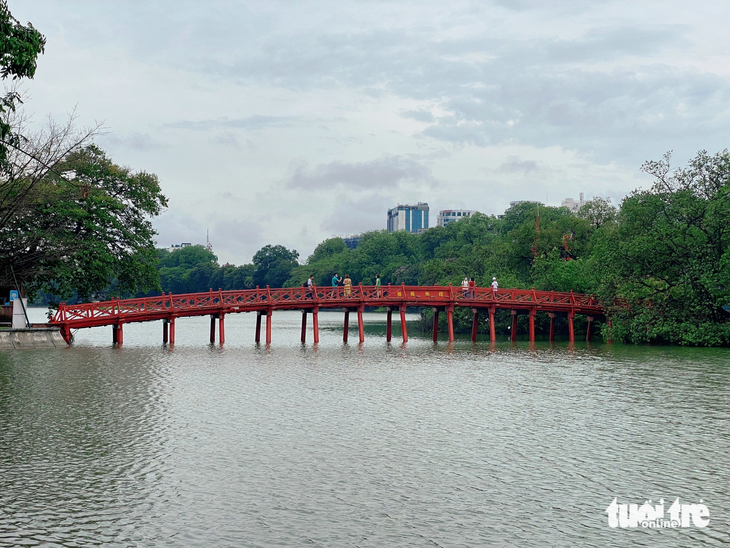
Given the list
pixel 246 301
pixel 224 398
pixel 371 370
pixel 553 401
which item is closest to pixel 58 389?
Answer: pixel 224 398

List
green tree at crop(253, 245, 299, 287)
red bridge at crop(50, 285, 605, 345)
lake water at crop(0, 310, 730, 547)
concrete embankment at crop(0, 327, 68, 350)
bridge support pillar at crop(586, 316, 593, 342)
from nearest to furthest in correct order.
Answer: lake water at crop(0, 310, 730, 547) < concrete embankment at crop(0, 327, 68, 350) < red bridge at crop(50, 285, 605, 345) < bridge support pillar at crop(586, 316, 593, 342) < green tree at crop(253, 245, 299, 287)

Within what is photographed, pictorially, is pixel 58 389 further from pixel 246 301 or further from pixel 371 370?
pixel 246 301

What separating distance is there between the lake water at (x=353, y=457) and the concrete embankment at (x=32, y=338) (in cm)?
857

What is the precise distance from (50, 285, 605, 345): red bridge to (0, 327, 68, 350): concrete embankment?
46 cm

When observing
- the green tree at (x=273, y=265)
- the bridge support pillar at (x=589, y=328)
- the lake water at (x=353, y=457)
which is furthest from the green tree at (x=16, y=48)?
the green tree at (x=273, y=265)

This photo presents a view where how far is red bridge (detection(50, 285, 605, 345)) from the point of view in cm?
3959

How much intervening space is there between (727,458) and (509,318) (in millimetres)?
44700

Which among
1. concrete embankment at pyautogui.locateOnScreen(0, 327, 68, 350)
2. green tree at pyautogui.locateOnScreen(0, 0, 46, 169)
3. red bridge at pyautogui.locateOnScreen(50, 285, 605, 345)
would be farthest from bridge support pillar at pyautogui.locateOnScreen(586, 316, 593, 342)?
green tree at pyautogui.locateOnScreen(0, 0, 46, 169)

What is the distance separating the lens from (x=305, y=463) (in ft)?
47.0

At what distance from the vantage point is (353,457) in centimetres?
1482

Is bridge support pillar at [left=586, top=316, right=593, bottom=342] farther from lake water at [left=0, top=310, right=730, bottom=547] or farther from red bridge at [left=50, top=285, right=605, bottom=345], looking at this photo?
lake water at [left=0, top=310, right=730, bottom=547]

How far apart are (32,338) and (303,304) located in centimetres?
1411

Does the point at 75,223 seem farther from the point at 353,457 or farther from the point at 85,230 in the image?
the point at 353,457

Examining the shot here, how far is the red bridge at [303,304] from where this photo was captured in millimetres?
39594
